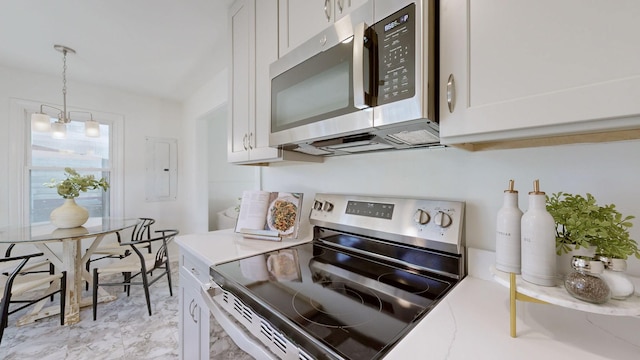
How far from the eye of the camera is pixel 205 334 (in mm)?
1108

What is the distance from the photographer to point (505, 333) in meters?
0.57

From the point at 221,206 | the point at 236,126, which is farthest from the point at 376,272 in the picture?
the point at 221,206

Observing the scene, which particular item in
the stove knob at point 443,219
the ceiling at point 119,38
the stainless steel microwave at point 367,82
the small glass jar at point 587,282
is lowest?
the small glass jar at point 587,282

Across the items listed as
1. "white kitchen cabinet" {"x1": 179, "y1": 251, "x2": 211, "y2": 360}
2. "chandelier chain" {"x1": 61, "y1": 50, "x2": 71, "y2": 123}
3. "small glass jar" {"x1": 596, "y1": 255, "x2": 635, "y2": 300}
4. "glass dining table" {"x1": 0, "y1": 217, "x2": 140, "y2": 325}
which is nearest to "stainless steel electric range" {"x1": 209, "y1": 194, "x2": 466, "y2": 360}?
"white kitchen cabinet" {"x1": 179, "y1": 251, "x2": 211, "y2": 360}

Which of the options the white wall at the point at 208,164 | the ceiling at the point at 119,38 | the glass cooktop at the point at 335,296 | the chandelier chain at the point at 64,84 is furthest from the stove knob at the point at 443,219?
the chandelier chain at the point at 64,84

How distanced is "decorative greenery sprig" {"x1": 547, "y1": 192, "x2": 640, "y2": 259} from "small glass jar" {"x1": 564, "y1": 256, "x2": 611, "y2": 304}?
42 millimetres

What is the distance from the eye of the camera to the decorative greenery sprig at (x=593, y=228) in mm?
522

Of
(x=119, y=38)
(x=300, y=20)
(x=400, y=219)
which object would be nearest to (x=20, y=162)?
(x=119, y=38)

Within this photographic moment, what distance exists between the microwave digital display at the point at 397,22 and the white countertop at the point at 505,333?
0.82m

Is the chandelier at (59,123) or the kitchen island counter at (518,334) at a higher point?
the chandelier at (59,123)

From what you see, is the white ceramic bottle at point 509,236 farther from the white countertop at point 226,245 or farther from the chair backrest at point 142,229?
the chair backrest at point 142,229

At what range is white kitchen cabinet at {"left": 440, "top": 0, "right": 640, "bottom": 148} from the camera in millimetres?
473

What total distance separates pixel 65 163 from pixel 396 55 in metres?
4.17

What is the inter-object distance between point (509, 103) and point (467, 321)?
21.1 inches
